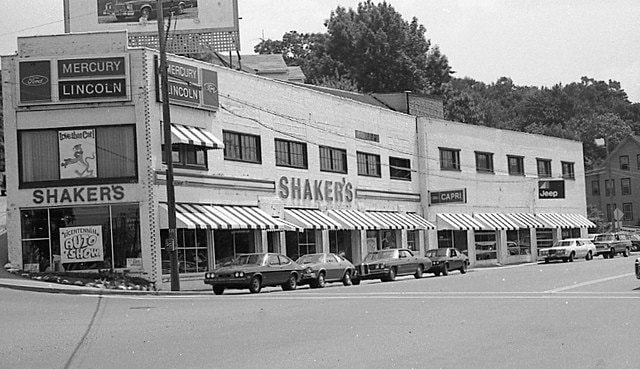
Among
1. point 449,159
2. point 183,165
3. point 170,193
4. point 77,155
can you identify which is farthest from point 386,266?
point 449,159

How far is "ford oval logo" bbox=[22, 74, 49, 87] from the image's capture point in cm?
3450

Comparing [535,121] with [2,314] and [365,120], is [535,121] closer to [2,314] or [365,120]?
[365,120]

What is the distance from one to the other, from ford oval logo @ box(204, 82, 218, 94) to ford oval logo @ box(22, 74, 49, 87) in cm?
654

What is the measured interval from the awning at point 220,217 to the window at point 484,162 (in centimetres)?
2420

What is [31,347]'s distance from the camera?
14.6 meters

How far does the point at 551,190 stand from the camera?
64000mm

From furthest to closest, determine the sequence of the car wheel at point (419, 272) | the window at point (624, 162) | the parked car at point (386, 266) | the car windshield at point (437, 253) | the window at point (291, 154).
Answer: the window at point (624, 162), the window at point (291, 154), the car windshield at point (437, 253), the car wheel at point (419, 272), the parked car at point (386, 266)

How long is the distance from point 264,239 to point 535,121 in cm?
9302

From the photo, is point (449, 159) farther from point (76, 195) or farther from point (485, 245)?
point (76, 195)

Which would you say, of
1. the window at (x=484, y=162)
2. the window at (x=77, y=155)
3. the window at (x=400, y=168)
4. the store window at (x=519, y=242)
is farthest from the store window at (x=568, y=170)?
the window at (x=77, y=155)

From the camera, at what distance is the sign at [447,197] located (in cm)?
5266

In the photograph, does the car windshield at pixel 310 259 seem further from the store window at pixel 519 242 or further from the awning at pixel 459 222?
the store window at pixel 519 242

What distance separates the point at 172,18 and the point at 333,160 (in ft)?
35.6

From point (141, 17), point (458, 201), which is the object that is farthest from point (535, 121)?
point (141, 17)
